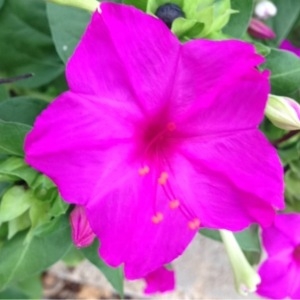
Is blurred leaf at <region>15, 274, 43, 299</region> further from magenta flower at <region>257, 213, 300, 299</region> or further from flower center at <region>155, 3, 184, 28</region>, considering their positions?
flower center at <region>155, 3, 184, 28</region>

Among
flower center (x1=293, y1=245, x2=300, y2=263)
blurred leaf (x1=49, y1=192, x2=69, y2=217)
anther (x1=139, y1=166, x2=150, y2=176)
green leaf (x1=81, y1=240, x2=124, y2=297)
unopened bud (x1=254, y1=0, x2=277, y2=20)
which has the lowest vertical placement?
green leaf (x1=81, y1=240, x2=124, y2=297)

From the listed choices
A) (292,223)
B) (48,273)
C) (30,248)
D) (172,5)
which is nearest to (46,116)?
(172,5)

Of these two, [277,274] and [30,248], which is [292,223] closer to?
[277,274]

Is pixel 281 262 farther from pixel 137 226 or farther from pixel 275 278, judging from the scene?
pixel 137 226

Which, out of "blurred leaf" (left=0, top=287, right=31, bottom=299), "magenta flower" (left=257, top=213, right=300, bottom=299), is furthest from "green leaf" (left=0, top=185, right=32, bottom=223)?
"blurred leaf" (left=0, top=287, right=31, bottom=299)

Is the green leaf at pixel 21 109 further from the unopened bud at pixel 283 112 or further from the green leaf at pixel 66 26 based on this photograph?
the unopened bud at pixel 283 112

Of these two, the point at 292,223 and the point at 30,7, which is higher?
the point at 30,7
